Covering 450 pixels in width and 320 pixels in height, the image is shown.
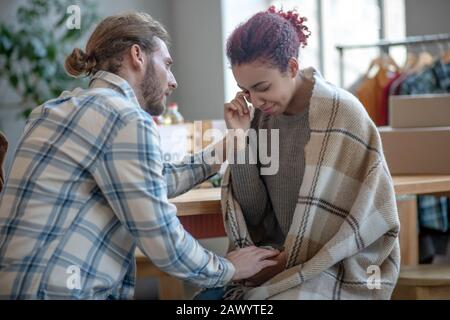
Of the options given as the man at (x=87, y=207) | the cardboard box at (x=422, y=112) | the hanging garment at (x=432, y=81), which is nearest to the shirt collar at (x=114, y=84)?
the man at (x=87, y=207)

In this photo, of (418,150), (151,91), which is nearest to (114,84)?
(151,91)

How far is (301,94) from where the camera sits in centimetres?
183

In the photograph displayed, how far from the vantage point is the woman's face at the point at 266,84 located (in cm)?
173

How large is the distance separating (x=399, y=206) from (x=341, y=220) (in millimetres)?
895

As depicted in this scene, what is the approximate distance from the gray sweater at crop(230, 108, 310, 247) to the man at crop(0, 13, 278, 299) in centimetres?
28

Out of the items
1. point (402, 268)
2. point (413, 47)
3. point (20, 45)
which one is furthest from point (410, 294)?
point (20, 45)

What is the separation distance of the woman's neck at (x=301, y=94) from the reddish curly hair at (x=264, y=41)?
77 millimetres

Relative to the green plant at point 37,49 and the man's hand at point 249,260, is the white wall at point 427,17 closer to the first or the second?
the green plant at point 37,49

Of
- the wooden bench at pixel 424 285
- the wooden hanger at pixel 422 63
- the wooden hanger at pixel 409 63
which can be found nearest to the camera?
the wooden bench at pixel 424 285

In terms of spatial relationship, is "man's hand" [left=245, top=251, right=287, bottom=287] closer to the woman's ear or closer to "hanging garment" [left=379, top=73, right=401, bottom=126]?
the woman's ear

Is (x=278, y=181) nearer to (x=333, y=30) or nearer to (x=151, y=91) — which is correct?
(x=151, y=91)

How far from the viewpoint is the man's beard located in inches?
68.2

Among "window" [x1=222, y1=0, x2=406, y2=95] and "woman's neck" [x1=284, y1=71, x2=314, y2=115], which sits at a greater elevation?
"window" [x1=222, y1=0, x2=406, y2=95]

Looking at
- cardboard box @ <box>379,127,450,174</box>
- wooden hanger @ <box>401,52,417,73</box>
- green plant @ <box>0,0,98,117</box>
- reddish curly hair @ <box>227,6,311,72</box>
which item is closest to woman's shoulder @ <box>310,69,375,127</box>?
reddish curly hair @ <box>227,6,311,72</box>
